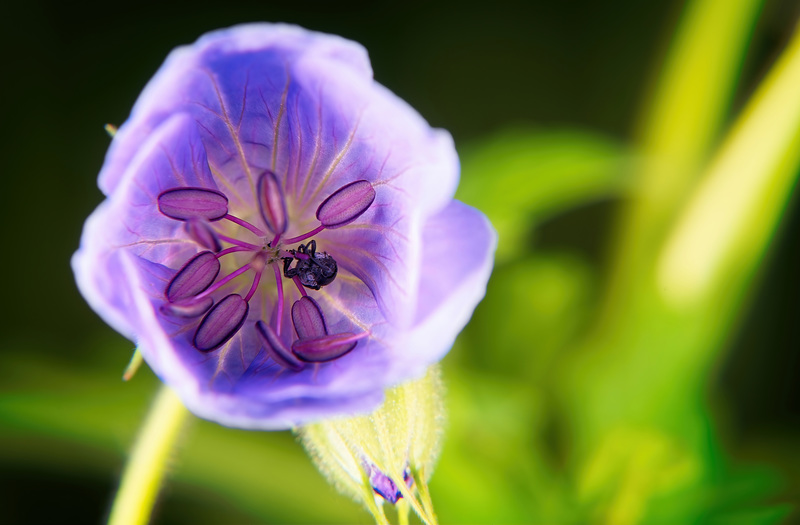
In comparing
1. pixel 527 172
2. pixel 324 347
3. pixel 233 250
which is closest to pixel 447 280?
pixel 324 347

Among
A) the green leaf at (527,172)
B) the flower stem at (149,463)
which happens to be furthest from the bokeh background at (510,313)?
the flower stem at (149,463)

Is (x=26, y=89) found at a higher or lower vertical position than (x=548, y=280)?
higher

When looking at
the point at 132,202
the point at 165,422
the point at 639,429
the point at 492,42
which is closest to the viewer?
the point at 132,202

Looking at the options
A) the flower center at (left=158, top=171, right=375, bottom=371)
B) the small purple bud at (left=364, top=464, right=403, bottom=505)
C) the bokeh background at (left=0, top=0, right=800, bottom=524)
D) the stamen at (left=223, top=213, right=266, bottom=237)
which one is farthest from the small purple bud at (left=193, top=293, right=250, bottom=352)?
the bokeh background at (left=0, top=0, right=800, bottom=524)

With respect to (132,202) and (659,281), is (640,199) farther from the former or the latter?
(132,202)

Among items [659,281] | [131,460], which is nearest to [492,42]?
[659,281]

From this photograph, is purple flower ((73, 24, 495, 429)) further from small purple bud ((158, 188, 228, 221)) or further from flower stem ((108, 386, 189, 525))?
flower stem ((108, 386, 189, 525))

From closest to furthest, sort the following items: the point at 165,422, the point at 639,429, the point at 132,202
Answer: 1. the point at 132,202
2. the point at 165,422
3. the point at 639,429
